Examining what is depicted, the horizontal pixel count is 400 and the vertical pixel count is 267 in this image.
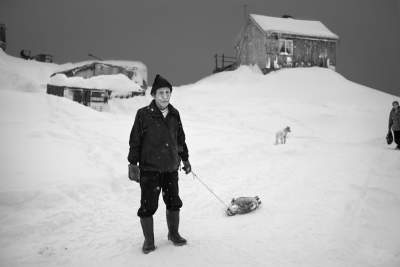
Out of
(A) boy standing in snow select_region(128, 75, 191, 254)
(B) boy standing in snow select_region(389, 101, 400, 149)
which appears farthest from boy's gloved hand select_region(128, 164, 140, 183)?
(B) boy standing in snow select_region(389, 101, 400, 149)

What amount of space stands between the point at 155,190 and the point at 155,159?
0.35 m

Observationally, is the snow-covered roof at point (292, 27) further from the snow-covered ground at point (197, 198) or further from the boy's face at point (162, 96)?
the boy's face at point (162, 96)

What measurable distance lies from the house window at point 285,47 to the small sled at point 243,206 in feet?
82.8

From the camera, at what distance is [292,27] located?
28734 mm

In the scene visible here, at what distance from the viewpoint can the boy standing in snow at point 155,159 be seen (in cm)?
338

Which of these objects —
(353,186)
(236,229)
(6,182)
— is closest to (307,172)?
(353,186)

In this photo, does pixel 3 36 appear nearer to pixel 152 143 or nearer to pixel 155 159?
pixel 152 143

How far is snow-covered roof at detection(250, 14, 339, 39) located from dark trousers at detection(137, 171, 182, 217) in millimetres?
26135

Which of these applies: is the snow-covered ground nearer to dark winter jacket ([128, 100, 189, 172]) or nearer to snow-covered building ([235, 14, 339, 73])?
dark winter jacket ([128, 100, 189, 172])

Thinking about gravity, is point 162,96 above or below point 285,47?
below

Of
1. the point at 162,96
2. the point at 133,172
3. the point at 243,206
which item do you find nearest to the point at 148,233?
the point at 133,172

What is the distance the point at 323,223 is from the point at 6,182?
4905 millimetres

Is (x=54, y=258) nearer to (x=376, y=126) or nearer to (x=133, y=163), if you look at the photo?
(x=133, y=163)

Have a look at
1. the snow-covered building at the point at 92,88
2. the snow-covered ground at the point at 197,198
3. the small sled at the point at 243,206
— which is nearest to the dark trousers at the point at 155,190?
the snow-covered ground at the point at 197,198
